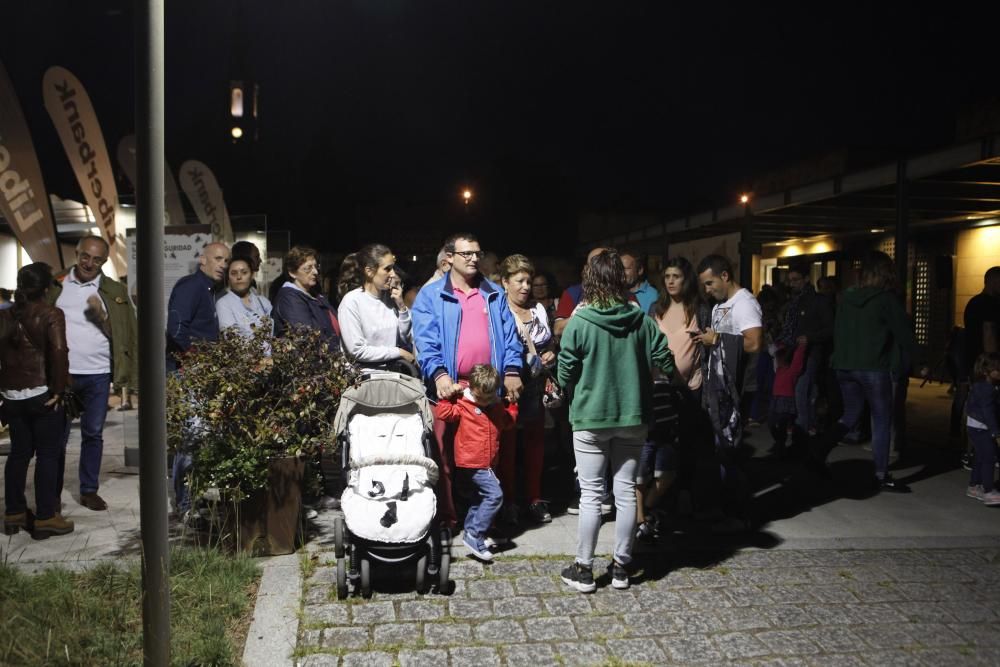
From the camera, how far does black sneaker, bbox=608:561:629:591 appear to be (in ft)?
15.4

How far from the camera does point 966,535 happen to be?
5.81m

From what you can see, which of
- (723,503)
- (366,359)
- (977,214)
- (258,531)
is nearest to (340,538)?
(258,531)

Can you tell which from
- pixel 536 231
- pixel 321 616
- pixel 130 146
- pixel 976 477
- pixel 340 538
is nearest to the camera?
A: pixel 321 616

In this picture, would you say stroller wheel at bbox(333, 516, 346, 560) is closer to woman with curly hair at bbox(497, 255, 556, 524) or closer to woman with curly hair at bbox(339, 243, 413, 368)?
woman with curly hair at bbox(339, 243, 413, 368)

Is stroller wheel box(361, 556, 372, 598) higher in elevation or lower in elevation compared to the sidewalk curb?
higher

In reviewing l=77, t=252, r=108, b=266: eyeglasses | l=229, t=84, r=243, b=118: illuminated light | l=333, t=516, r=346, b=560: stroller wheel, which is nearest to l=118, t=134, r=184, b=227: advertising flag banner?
l=77, t=252, r=108, b=266: eyeglasses

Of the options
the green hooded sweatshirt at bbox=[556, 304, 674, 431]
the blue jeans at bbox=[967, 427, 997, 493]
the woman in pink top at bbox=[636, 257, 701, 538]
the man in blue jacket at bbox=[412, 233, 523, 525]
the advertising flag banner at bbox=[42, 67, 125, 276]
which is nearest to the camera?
the green hooded sweatshirt at bbox=[556, 304, 674, 431]

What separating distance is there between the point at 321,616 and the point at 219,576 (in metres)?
0.74

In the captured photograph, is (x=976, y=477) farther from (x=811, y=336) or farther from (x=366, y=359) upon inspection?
(x=366, y=359)

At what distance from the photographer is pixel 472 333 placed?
5.57 meters

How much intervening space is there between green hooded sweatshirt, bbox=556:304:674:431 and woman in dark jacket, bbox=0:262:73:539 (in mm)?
3612

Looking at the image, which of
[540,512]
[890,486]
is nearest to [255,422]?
[540,512]

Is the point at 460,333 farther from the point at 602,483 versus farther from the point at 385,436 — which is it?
Result: the point at 602,483

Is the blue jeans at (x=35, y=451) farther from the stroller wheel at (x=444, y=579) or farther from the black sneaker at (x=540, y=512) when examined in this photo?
the black sneaker at (x=540, y=512)
